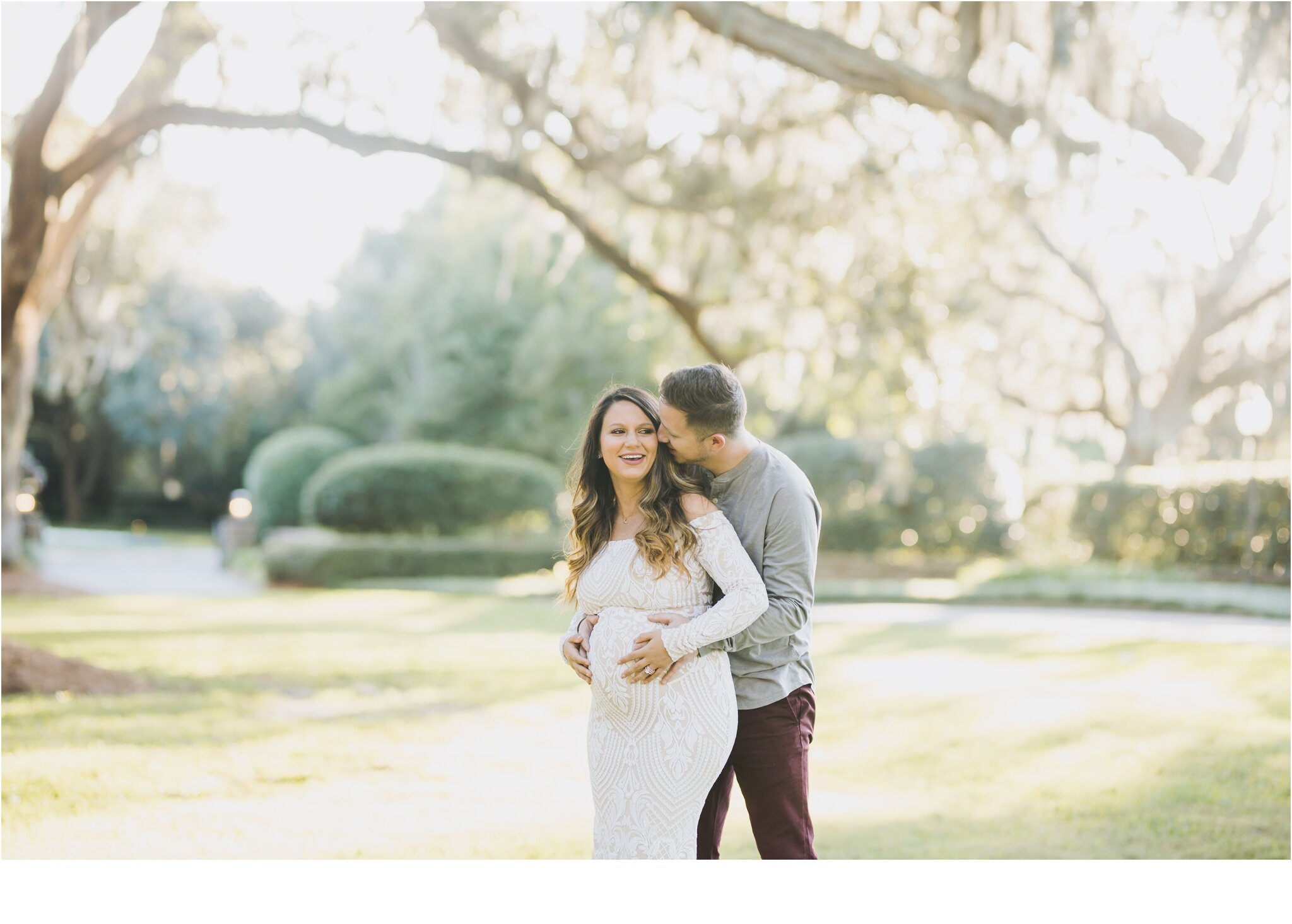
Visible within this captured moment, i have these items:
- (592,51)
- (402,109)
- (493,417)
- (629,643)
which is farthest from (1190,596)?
(493,417)

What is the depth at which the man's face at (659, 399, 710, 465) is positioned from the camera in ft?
9.96

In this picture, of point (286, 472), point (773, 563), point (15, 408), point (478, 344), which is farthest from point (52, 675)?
point (478, 344)

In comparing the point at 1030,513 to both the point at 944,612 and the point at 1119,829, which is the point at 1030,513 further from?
the point at 1119,829

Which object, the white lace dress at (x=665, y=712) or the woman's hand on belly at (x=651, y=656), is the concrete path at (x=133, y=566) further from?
the woman's hand on belly at (x=651, y=656)

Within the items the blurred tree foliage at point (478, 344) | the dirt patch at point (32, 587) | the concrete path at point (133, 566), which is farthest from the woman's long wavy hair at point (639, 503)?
the blurred tree foliage at point (478, 344)

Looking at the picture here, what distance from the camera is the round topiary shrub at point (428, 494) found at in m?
17.2

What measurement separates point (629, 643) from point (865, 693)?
5253mm

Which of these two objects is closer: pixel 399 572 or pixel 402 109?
pixel 402 109

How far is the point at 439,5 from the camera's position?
804cm

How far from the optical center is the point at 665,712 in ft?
9.67

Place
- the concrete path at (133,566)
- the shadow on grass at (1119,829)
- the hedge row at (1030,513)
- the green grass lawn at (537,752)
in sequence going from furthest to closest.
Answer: the concrete path at (133,566)
the hedge row at (1030,513)
the green grass lawn at (537,752)
the shadow on grass at (1119,829)

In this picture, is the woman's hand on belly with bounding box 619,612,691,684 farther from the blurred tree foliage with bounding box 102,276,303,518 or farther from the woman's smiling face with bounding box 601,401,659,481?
the blurred tree foliage with bounding box 102,276,303,518
